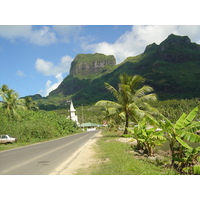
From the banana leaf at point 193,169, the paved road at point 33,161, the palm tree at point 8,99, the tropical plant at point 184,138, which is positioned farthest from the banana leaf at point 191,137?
the palm tree at point 8,99

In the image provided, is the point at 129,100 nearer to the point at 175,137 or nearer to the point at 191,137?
the point at 175,137

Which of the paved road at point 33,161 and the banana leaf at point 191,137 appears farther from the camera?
the paved road at point 33,161

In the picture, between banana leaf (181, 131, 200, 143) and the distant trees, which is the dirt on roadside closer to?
banana leaf (181, 131, 200, 143)

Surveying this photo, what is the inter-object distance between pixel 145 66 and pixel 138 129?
193001 millimetres

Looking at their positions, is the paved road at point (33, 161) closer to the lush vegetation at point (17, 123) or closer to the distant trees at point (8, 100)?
the lush vegetation at point (17, 123)

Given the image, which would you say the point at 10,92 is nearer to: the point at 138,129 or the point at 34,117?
the point at 34,117

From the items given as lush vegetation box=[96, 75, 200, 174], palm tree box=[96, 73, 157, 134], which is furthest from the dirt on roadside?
palm tree box=[96, 73, 157, 134]

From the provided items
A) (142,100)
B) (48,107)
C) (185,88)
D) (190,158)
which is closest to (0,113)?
(142,100)

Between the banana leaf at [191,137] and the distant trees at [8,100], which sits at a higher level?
the distant trees at [8,100]

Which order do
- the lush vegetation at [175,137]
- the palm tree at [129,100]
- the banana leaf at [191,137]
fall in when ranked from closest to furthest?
the banana leaf at [191,137]
the lush vegetation at [175,137]
the palm tree at [129,100]

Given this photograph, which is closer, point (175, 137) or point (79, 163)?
point (175, 137)

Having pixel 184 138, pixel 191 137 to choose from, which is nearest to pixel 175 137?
pixel 184 138

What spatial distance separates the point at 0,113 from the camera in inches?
1247

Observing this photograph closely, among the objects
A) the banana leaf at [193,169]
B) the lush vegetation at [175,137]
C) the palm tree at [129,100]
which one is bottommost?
the banana leaf at [193,169]
